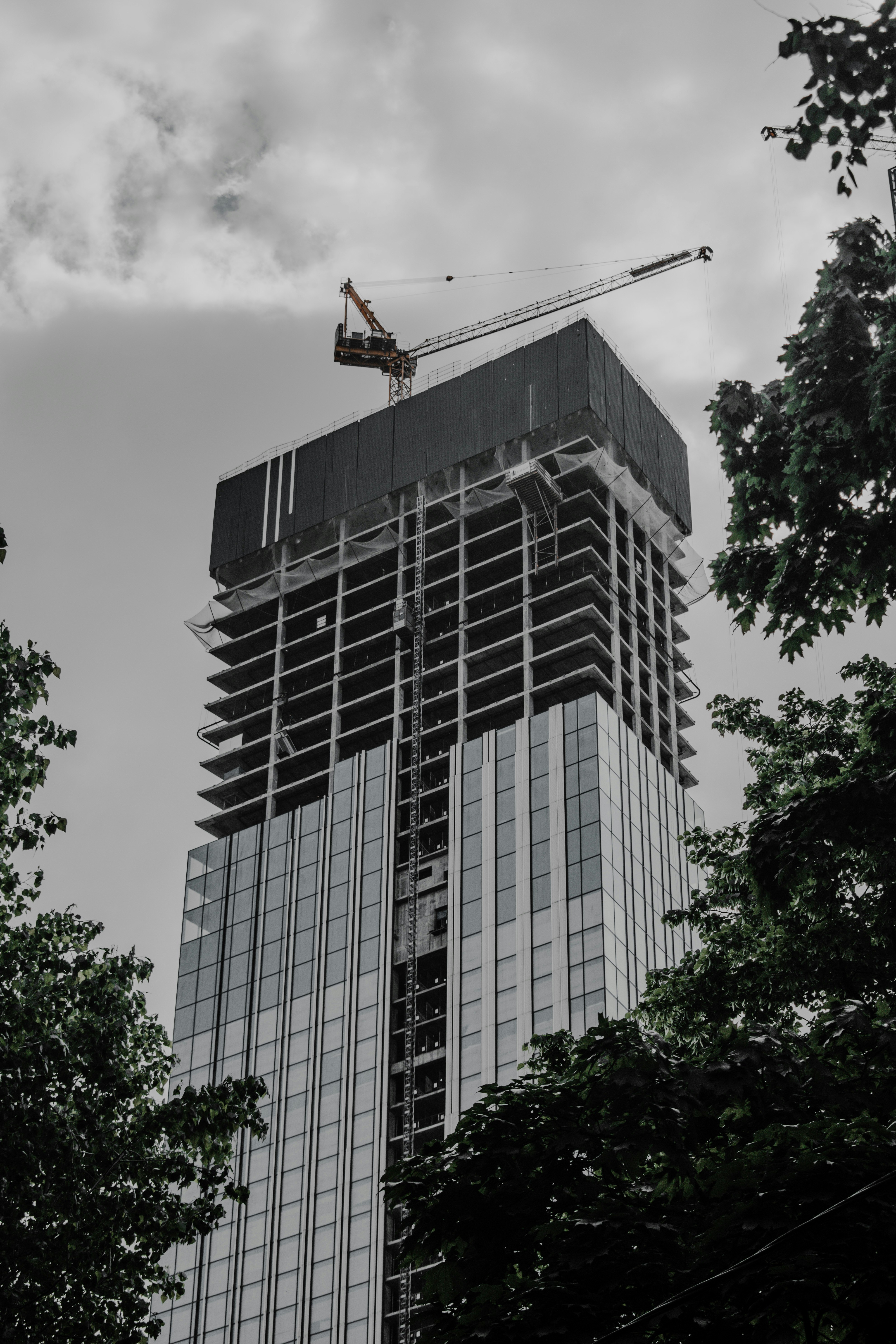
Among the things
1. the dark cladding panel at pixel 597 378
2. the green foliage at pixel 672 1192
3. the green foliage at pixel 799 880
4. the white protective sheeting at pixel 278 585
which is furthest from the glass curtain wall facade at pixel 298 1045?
the green foliage at pixel 672 1192

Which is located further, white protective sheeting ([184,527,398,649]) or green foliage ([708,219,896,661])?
white protective sheeting ([184,527,398,649])

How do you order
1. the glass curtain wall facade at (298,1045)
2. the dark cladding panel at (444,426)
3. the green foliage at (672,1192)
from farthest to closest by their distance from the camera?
the dark cladding panel at (444,426) < the glass curtain wall facade at (298,1045) < the green foliage at (672,1192)

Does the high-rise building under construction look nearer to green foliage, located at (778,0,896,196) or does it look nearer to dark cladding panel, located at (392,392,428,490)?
dark cladding panel, located at (392,392,428,490)

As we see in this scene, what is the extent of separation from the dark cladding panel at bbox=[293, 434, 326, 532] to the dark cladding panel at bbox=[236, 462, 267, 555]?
288 centimetres

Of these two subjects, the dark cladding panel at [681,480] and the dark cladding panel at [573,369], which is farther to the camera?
the dark cladding panel at [681,480]

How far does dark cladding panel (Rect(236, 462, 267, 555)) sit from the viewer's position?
12538 cm

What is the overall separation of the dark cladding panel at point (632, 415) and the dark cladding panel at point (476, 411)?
8675mm

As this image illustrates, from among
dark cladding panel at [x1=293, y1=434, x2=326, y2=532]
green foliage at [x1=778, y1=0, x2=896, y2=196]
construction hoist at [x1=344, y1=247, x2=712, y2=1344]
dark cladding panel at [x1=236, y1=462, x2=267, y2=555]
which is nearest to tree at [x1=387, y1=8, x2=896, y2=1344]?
green foliage at [x1=778, y1=0, x2=896, y2=196]

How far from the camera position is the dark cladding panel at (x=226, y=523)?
126188 mm

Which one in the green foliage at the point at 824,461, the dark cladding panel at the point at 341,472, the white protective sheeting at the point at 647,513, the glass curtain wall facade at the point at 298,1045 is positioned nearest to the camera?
the green foliage at the point at 824,461

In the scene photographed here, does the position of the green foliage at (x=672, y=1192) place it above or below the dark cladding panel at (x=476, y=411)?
below

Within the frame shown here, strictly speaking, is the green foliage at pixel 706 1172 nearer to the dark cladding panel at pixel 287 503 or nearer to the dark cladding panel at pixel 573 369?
the dark cladding panel at pixel 573 369

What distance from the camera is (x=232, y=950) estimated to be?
345 ft

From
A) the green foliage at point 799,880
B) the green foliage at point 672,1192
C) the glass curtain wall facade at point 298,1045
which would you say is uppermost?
the glass curtain wall facade at point 298,1045
